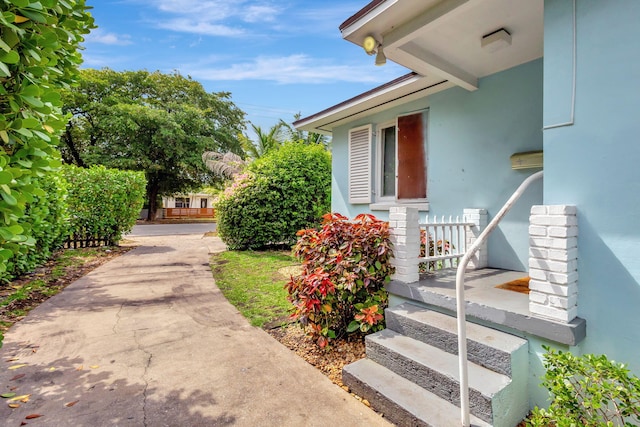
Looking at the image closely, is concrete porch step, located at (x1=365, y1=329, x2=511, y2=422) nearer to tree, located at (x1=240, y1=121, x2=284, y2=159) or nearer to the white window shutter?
the white window shutter

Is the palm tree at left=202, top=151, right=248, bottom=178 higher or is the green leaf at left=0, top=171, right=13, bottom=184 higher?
the palm tree at left=202, top=151, right=248, bottom=178

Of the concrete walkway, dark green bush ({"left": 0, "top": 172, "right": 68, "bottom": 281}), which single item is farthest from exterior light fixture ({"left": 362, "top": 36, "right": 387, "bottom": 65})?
dark green bush ({"left": 0, "top": 172, "right": 68, "bottom": 281})

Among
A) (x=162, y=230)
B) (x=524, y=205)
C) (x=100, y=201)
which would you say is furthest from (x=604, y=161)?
(x=162, y=230)

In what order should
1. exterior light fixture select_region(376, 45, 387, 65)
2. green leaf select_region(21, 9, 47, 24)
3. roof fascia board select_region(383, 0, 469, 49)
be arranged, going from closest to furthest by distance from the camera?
green leaf select_region(21, 9, 47, 24) < roof fascia board select_region(383, 0, 469, 49) < exterior light fixture select_region(376, 45, 387, 65)

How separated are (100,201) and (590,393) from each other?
10991mm

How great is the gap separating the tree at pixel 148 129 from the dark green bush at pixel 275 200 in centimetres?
1558

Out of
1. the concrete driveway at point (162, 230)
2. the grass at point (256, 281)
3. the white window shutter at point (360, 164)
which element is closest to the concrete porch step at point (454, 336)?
the grass at point (256, 281)

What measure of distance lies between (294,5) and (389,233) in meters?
5.30

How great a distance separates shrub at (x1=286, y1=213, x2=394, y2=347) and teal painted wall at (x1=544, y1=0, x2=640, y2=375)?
167 centimetres

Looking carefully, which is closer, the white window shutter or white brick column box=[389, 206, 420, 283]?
white brick column box=[389, 206, 420, 283]

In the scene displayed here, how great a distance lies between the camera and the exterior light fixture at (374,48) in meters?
3.18

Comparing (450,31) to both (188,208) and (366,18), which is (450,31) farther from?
(188,208)

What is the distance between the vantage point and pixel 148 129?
22250 mm

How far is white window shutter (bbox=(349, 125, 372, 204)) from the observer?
600 centimetres
